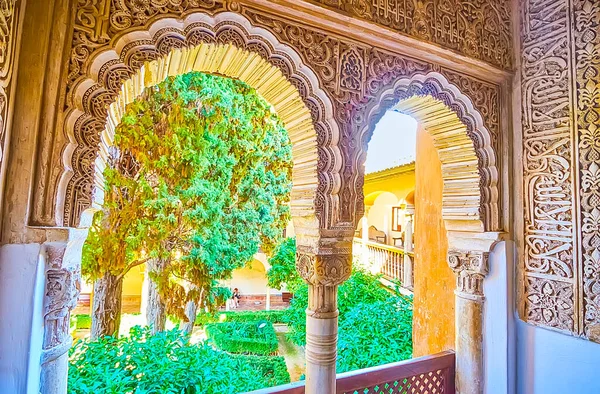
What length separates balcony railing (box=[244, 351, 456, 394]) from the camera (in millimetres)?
2345

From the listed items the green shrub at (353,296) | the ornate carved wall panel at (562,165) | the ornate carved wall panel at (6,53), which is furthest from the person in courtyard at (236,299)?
the ornate carved wall panel at (6,53)

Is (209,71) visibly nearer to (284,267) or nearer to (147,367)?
(147,367)

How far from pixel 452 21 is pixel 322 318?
231cm

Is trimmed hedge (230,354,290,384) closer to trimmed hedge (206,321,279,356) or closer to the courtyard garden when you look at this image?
the courtyard garden

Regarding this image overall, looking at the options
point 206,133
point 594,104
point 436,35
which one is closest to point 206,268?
point 206,133

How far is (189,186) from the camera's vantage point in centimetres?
517

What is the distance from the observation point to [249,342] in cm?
1030

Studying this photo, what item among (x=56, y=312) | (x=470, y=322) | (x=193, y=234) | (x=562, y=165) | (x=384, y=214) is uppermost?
(x=562, y=165)

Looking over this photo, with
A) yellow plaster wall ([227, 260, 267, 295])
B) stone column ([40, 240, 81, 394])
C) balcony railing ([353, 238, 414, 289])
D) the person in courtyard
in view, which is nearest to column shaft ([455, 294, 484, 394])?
stone column ([40, 240, 81, 394])

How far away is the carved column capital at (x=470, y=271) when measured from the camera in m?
2.65

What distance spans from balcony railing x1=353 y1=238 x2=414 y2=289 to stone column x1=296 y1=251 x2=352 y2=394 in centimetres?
509

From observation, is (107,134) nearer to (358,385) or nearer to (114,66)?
(114,66)

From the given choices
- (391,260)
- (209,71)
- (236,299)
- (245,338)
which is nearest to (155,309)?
(245,338)

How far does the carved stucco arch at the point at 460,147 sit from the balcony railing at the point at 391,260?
4.37 m
